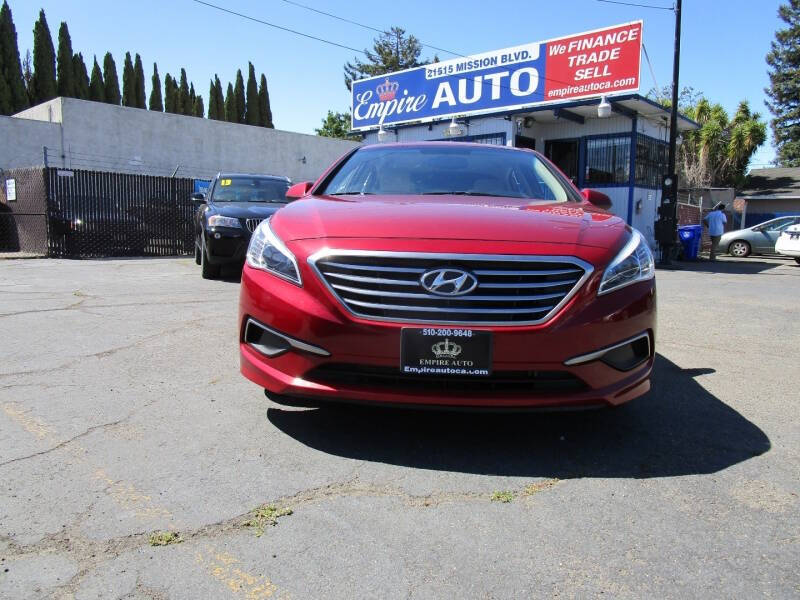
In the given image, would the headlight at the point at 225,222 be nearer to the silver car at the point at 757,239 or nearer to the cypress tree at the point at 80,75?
the silver car at the point at 757,239

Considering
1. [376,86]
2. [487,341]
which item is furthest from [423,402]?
[376,86]

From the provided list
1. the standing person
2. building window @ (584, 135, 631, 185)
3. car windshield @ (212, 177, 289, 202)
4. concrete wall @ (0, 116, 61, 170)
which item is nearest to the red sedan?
car windshield @ (212, 177, 289, 202)

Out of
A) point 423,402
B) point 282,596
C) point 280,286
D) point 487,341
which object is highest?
point 280,286

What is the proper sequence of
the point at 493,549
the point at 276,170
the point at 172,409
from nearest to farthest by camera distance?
the point at 493,549
the point at 172,409
the point at 276,170

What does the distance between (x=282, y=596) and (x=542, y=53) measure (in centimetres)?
1706

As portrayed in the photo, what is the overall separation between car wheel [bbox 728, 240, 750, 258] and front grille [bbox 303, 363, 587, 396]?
22.5 m

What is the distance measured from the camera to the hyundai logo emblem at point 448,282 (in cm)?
262

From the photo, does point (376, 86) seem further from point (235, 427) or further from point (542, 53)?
point (235, 427)

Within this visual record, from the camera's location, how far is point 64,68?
1508 inches

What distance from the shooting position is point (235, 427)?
3.17 meters

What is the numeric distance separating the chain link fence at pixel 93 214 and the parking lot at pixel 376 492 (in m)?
10.8

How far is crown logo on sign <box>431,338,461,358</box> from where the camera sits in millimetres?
2572

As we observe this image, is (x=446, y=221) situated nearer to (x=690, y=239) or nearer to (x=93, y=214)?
(x=93, y=214)

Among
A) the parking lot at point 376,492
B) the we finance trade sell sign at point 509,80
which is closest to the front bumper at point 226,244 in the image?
the parking lot at point 376,492
